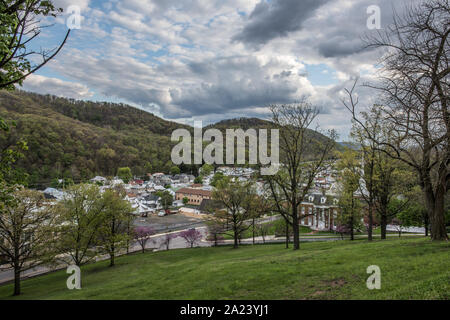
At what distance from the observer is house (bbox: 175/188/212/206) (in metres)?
79.0

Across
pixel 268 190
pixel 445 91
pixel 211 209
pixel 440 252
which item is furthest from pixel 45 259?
pixel 445 91

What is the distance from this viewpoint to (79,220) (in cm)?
2139

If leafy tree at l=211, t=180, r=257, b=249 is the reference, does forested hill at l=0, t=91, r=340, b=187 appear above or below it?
above

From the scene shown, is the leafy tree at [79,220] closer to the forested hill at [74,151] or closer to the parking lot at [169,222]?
the parking lot at [169,222]

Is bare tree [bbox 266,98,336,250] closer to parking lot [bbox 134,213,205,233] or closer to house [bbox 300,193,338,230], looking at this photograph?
house [bbox 300,193,338,230]

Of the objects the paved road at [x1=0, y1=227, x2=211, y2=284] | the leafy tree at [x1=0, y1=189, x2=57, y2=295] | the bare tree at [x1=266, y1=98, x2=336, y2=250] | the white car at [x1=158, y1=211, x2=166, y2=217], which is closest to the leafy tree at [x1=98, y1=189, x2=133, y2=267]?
the paved road at [x1=0, y1=227, x2=211, y2=284]

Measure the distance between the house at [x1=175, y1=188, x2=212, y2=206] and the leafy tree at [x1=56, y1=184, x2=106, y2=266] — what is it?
55438 millimetres

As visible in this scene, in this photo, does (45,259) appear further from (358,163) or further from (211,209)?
(358,163)

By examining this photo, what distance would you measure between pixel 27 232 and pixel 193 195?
62166mm
